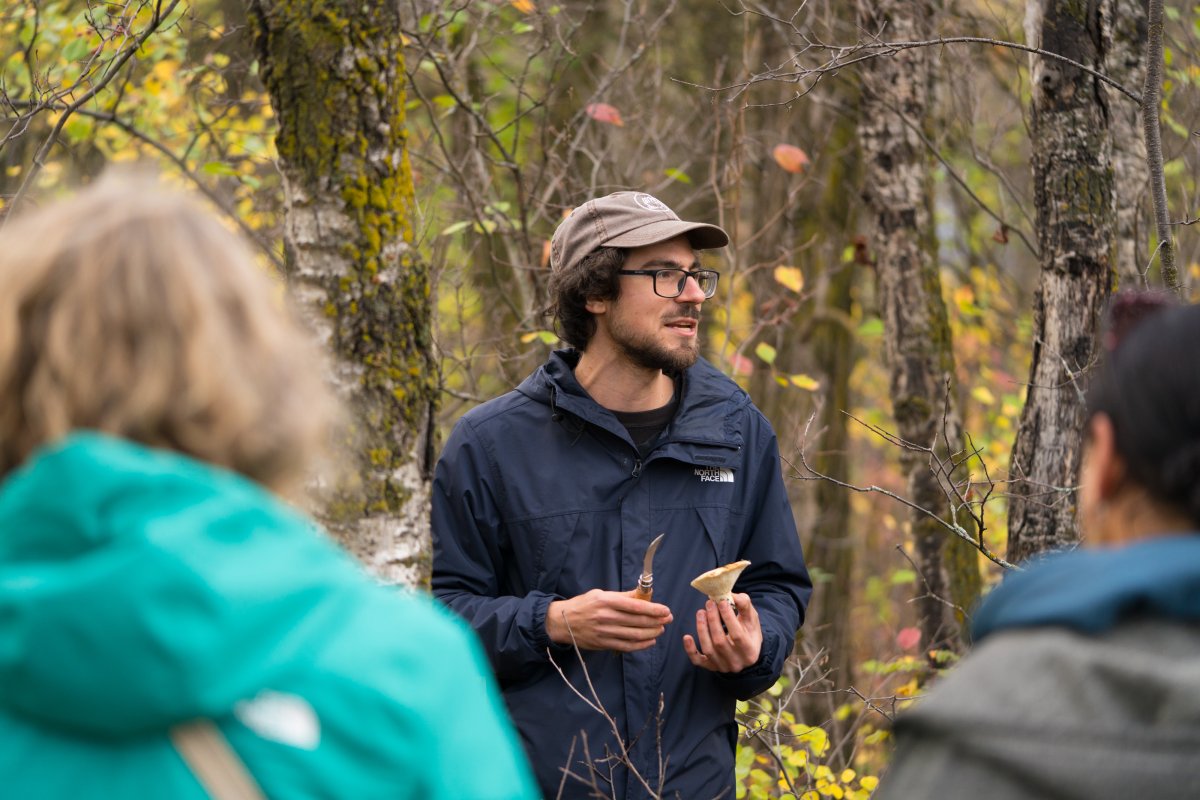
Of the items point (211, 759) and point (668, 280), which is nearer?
point (211, 759)

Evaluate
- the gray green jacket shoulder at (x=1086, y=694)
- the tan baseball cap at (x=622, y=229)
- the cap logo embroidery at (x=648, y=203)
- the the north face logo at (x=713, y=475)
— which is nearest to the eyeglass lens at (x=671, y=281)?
the tan baseball cap at (x=622, y=229)

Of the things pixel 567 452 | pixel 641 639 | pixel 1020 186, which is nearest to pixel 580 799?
pixel 641 639

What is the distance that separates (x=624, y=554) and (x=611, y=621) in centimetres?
26

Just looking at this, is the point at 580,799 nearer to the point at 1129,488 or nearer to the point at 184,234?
the point at 1129,488

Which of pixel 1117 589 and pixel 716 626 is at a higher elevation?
pixel 1117 589

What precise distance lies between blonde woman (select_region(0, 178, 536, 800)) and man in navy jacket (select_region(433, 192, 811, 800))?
5.55ft

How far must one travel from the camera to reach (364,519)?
3.80 m

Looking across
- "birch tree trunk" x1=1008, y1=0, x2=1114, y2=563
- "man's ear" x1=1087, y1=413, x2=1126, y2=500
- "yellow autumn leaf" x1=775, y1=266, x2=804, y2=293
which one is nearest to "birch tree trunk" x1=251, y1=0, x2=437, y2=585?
"birch tree trunk" x1=1008, y1=0, x2=1114, y2=563

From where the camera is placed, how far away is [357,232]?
374cm

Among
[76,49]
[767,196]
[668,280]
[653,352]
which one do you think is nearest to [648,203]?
[668,280]

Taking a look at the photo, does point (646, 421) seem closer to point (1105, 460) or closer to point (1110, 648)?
point (1105, 460)

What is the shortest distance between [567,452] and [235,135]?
Answer: 15.8 feet

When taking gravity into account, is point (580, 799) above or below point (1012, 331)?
below

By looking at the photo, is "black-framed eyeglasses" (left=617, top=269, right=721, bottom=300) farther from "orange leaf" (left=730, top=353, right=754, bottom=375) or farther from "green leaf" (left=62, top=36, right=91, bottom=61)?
"green leaf" (left=62, top=36, right=91, bottom=61)
